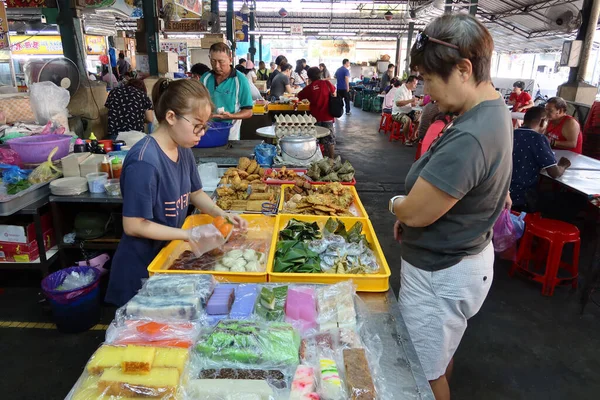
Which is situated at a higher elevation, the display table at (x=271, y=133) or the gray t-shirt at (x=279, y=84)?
the gray t-shirt at (x=279, y=84)

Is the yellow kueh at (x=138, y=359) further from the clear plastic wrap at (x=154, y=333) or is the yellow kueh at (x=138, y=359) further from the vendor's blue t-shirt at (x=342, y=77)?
the vendor's blue t-shirt at (x=342, y=77)

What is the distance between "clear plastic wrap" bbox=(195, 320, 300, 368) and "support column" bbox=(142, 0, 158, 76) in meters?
6.58

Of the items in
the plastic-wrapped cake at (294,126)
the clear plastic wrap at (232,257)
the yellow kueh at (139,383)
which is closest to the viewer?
the yellow kueh at (139,383)

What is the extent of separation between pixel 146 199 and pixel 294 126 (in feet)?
8.85

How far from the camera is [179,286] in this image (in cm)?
148

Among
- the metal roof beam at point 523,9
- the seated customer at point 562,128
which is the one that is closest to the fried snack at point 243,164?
the seated customer at point 562,128

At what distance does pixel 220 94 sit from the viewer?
4367mm

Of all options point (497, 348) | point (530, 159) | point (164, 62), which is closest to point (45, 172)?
point (497, 348)

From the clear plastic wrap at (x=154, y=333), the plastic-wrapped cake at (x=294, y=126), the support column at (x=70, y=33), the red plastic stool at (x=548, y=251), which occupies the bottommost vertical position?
the red plastic stool at (x=548, y=251)

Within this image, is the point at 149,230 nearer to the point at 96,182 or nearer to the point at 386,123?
the point at 96,182

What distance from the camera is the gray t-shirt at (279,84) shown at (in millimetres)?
10406

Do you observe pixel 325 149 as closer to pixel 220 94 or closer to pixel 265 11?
pixel 220 94

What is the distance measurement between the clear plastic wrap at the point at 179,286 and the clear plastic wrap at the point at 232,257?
8.6 inches

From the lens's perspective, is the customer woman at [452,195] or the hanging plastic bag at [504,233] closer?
the customer woman at [452,195]
